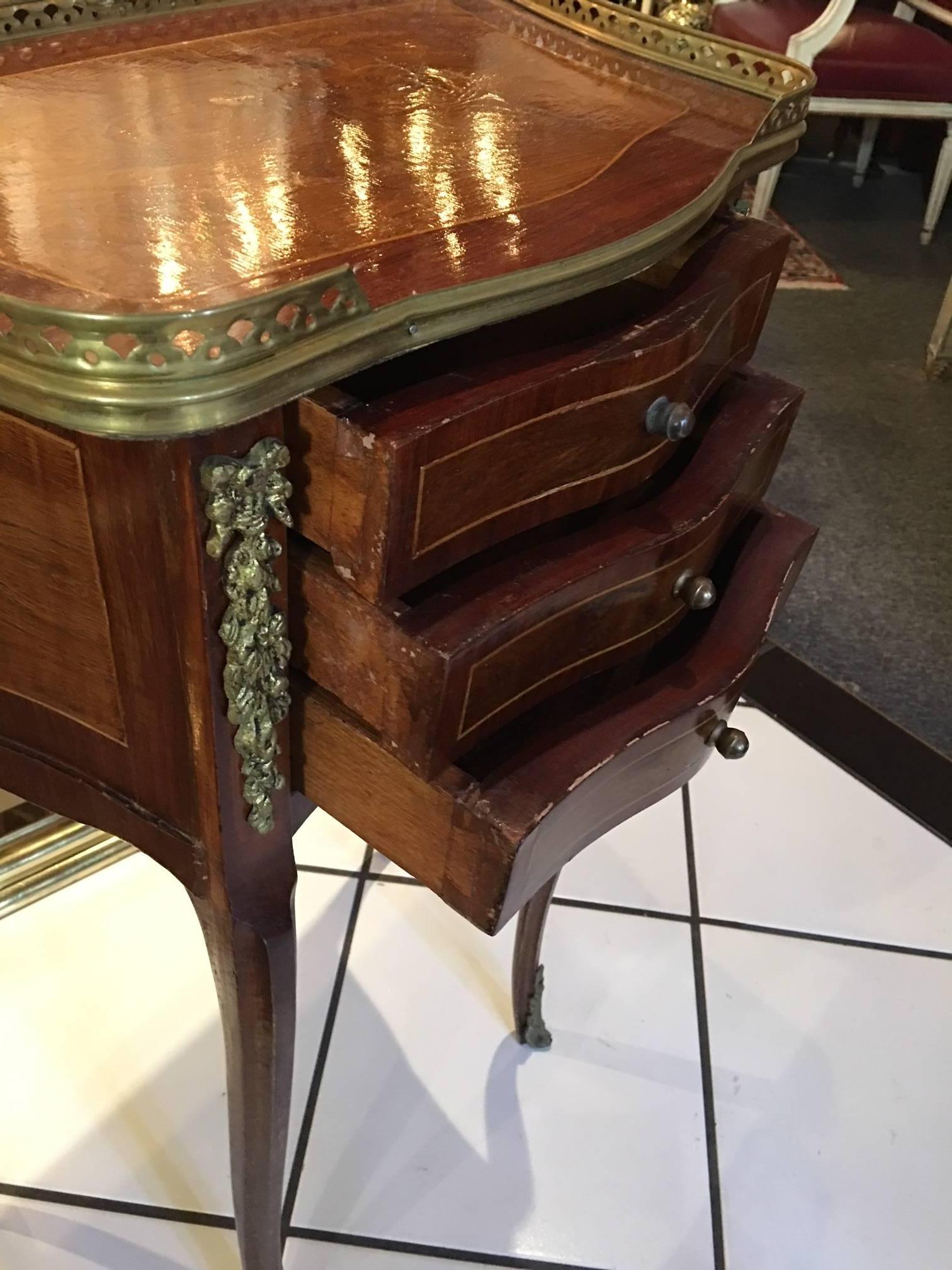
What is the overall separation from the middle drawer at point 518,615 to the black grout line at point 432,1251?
1.90 feet

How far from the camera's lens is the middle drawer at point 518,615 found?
53 cm

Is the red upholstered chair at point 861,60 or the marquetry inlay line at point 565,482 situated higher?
the marquetry inlay line at point 565,482

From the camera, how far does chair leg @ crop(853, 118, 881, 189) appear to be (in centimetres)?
323

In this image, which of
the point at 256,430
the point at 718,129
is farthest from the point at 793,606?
the point at 256,430

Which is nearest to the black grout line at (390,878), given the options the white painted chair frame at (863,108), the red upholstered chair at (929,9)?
the white painted chair frame at (863,108)

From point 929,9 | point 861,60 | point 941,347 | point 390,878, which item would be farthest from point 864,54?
point 390,878

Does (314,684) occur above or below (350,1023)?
above

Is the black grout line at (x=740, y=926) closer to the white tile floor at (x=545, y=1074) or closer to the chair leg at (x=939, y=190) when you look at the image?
the white tile floor at (x=545, y=1074)

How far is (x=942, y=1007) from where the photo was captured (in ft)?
3.92

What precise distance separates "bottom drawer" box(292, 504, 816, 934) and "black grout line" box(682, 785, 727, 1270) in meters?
0.52

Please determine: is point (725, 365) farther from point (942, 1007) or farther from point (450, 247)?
point (942, 1007)

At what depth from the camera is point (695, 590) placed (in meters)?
0.67

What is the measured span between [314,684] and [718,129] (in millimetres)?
451

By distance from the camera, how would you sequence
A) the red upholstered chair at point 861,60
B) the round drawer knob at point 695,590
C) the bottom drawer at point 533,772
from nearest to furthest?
the bottom drawer at point 533,772 → the round drawer knob at point 695,590 → the red upholstered chair at point 861,60
